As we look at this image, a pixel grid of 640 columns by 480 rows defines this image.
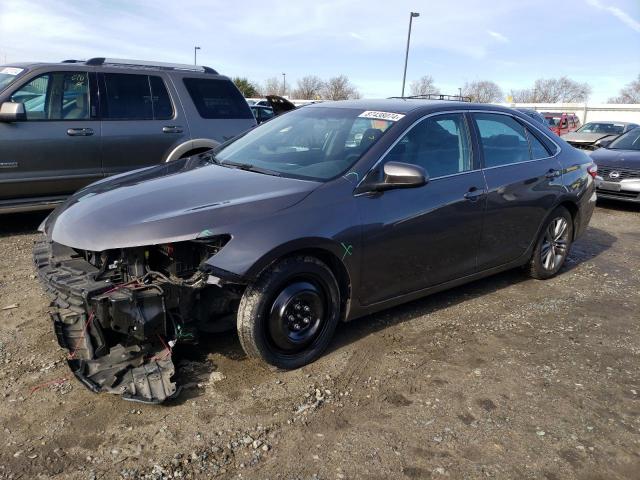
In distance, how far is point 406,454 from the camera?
8.80ft

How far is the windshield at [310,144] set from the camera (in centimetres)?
371

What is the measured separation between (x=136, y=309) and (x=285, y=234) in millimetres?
917

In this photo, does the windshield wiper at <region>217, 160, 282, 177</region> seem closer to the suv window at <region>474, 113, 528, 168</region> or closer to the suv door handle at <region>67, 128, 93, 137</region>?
the suv window at <region>474, 113, 528, 168</region>

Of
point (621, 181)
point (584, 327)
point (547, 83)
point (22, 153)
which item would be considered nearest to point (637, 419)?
point (584, 327)

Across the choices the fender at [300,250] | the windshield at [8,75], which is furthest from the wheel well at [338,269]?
the windshield at [8,75]

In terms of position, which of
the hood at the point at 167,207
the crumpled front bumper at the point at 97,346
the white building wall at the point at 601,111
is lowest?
the crumpled front bumper at the point at 97,346

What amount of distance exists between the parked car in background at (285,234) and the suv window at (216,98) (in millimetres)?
2678

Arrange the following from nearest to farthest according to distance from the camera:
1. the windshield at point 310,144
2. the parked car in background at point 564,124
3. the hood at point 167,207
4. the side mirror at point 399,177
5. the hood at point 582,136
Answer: the hood at point 167,207, the side mirror at point 399,177, the windshield at point 310,144, the hood at point 582,136, the parked car in background at point 564,124

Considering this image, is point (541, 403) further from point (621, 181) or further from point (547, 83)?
point (547, 83)

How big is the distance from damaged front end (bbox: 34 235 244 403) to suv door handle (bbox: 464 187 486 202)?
6.54 ft

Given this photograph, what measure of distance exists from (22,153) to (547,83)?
9173 cm

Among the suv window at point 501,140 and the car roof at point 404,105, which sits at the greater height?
the car roof at point 404,105

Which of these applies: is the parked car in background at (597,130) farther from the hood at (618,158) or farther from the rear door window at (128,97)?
the rear door window at (128,97)

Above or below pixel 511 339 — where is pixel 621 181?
above
